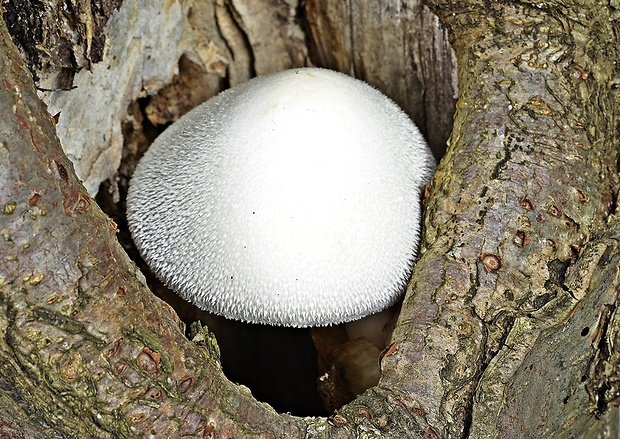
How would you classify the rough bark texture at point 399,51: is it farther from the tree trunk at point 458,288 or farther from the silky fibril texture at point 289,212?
the silky fibril texture at point 289,212

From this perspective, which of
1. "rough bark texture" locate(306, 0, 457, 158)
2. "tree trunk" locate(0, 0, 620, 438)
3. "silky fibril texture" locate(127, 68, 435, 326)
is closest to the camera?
"tree trunk" locate(0, 0, 620, 438)

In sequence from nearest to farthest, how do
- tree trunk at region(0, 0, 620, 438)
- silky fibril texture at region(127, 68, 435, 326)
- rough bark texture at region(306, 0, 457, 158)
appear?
tree trunk at region(0, 0, 620, 438), silky fibril texture at region(127, 68, 435, 326), rough bark texture at region(306, 0, 457, 158)

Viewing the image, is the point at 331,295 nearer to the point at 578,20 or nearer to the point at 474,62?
the point at 474,62

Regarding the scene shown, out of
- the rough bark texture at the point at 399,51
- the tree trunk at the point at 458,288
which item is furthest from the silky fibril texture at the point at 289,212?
the rough bark texture at the point at 399,51

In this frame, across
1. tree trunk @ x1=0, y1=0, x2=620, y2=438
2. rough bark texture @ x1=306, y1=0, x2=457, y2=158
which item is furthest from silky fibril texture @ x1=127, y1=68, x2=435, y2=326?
rough bark texture @ x1=306, y1=0, x2=457, y2=158

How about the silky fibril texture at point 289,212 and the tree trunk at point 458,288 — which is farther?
the silky fibril texture at point 289,212

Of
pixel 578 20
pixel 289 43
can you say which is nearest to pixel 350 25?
pixel 289 43

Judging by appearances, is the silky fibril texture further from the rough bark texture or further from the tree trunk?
the rough bark texture
